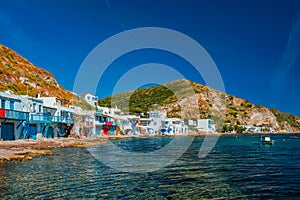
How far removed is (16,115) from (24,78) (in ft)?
123

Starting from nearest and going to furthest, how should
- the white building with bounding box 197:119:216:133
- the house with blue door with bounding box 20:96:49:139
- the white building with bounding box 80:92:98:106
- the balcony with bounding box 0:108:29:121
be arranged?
the balcony with bounding box 0:108:29:121 → the house with blue door with bounding box 20:96:49:139 → the white building with bounding box 80:92:98:106 → the white building with bounding box 197:119:216:133

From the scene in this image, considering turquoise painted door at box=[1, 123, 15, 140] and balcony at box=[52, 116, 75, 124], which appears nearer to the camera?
turquoise painted door at box=[1, 123, 15, 140]

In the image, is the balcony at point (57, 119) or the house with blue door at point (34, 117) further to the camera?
the balcony at point (57, 119)

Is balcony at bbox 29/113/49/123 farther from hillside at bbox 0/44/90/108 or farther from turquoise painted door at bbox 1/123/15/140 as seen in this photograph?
hillside at bbox 0/44/90/108

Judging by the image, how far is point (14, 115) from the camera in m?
38.4

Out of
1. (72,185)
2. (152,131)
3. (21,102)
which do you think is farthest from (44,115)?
(152,131)

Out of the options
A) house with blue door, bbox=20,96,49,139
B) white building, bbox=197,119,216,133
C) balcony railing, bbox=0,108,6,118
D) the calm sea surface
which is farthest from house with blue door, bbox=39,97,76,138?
white building, bbox=197,119,216,133

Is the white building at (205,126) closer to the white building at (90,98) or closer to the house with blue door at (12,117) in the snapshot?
the white building at (90,98)

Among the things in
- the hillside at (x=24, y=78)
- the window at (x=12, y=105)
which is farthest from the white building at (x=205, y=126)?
the window at (x=12, y=105)

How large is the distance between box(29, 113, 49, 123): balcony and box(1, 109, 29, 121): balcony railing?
3.45 feet

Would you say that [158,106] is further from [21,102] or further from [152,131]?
[21,102]

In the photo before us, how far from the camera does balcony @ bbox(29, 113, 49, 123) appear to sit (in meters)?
42.8

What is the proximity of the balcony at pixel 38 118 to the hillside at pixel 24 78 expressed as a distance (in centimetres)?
1598

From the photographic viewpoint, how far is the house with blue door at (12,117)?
36938 mm
